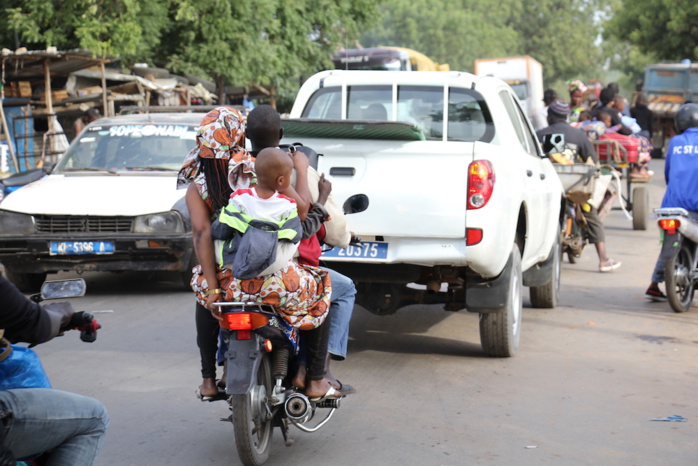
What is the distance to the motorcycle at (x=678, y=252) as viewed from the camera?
28.0 feet

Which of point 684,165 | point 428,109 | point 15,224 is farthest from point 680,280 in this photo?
point 15,224

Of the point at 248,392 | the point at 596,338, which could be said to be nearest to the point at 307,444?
the point at 248,392

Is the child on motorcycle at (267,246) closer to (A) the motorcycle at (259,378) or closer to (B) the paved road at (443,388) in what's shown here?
(A) the motorcycle at (259,378)

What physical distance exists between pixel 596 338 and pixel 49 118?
13920mm

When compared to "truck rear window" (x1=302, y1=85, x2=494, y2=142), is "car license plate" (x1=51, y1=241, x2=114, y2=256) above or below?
below

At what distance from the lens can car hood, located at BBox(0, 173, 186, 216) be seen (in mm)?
9016

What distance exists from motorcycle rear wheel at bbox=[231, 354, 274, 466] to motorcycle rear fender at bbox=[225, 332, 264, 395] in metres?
0.10

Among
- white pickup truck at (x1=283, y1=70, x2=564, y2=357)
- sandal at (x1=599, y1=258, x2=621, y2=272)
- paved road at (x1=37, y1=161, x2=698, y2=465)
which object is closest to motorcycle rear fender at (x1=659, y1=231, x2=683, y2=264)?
paved road at (x1=37, y1=161, x2=698, y2=465)

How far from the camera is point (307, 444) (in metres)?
5.02

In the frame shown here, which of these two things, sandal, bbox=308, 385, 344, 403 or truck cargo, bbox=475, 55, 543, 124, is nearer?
sandal, bbox=308, 385, 344, 403

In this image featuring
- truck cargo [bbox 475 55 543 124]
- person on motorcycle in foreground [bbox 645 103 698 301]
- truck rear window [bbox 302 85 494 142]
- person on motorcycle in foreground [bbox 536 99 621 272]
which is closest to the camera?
truck rear window [bbox 302 85 494 142]

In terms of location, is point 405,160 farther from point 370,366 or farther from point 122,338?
point 122,338

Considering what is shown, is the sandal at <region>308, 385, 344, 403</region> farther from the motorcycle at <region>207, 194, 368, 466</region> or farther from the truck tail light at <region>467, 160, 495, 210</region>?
the truck tail light at <region>467, 160, 495, 210</region>

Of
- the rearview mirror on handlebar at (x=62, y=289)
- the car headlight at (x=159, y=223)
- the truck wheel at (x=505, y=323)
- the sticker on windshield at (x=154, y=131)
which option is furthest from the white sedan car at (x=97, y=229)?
the rearview mirror on handlebar at (x=62, y=289)
